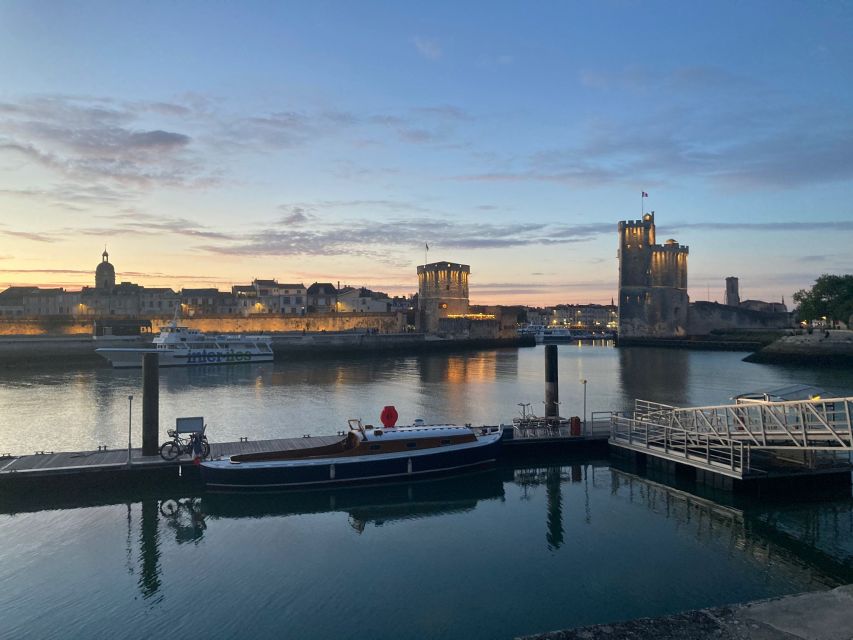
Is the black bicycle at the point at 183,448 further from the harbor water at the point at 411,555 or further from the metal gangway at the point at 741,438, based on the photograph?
the metal gangway at the point at 741,438

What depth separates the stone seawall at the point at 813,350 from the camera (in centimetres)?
7319

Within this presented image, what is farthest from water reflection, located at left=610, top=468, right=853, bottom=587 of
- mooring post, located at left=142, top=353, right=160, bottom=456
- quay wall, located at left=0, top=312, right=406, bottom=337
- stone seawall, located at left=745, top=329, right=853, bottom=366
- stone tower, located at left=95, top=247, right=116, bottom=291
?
stone tower, located at left=95, top=247, right=116, bottom=291

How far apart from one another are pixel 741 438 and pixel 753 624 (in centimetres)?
1247

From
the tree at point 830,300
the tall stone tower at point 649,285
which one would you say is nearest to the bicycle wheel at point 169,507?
the tree at point 830,300

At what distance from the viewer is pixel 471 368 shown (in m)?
74.4

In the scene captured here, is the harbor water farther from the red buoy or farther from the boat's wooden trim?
the red buoy

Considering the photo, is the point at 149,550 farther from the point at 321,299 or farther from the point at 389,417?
the point at 321,299

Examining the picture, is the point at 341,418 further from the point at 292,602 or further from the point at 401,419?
the point at 292,602

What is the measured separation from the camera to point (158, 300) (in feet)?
440

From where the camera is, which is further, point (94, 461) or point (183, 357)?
point (183, 357)

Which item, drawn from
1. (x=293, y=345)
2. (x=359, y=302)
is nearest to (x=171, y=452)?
(x=293, y=345)

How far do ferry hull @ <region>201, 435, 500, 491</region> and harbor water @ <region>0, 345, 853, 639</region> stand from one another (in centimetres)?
48

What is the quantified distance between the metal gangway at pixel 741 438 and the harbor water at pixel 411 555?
1.25 meters

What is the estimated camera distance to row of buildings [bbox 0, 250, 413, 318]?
425 feet
